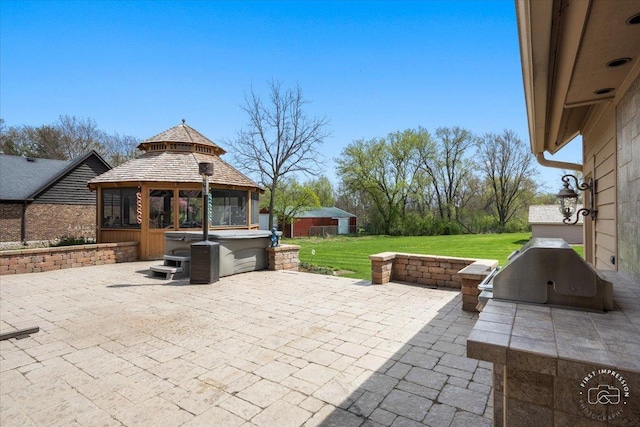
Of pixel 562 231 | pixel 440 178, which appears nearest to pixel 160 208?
pixel 562 231

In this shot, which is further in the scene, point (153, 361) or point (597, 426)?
point (153, 361)

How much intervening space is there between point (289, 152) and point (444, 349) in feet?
64.7

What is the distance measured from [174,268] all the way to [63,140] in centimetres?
2512

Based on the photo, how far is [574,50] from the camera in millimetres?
1938

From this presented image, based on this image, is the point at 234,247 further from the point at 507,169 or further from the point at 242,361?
the point at 507,169

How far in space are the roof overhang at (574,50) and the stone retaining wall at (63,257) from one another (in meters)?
10.3

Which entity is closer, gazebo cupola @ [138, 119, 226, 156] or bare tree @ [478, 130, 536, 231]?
gazebo cupola @ [138, 119, 226, 156]

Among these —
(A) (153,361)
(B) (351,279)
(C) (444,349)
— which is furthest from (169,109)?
(C) (444,349)

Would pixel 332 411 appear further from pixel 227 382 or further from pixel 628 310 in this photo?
pixel 628 310

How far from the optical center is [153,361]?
313 cm

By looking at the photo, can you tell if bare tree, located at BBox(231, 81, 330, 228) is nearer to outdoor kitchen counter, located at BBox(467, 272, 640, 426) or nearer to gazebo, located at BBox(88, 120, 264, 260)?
gazebo, located at BBox(88, 120, 264, 260)

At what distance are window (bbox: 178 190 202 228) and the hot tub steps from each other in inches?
115

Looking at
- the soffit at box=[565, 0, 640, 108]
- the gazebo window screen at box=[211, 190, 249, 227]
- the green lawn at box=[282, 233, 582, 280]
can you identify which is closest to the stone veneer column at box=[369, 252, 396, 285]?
the green lawn at box=[282, 233, 582, 280]

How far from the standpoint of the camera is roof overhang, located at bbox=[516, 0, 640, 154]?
5.15 ft
